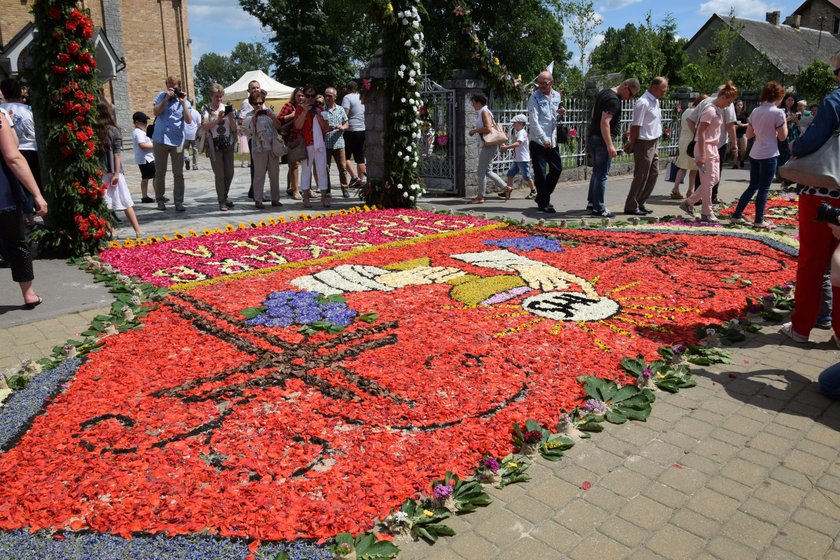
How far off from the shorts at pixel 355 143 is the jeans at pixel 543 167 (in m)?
4.09

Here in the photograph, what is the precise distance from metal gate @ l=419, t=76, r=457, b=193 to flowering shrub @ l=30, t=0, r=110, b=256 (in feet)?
22.7

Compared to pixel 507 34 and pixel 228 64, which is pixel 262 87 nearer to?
pixel 507 34

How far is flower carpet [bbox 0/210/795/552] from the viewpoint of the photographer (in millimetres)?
3105

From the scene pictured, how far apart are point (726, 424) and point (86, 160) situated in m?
7.42

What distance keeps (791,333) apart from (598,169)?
5855 mm

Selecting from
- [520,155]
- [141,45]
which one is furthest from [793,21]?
[520,155]

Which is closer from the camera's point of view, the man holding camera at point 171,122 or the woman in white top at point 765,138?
the woman in white top at point 765,138

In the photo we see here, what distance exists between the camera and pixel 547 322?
5.43m

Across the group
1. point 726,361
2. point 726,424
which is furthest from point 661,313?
point 726,424

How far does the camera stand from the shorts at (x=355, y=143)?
542 inches

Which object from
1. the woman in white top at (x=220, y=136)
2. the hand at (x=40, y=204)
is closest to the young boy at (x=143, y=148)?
the woman in white top at (x=220, y=136)

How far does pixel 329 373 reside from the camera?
14.6 feet

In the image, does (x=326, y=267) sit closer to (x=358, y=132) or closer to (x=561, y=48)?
(x=358, y=132)

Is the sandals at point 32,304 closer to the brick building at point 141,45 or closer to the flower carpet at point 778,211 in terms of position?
the flower carpet at point 778,211
